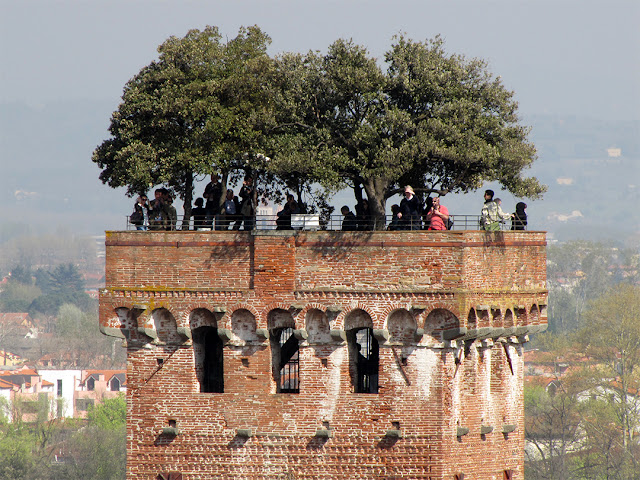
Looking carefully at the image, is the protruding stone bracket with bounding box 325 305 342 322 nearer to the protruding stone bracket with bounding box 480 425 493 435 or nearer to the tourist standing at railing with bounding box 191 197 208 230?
the tourist standing at railing with bounding box 191 197 208 230

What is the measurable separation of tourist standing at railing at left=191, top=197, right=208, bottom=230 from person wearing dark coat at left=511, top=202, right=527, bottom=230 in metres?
8.40

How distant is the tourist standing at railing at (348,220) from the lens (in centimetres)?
3781

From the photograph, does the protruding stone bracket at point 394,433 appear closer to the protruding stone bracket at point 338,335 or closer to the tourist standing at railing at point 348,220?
the protruding stone bracket at point 338,335

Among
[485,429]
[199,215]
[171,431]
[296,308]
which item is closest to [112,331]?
[171,431]

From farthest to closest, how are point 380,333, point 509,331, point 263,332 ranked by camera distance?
1. point 509,331
2. point 263,332
3. point 380,333

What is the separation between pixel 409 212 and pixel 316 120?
364 centimetres

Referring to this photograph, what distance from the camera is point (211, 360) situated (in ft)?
126

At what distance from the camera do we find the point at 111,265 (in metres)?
37.8

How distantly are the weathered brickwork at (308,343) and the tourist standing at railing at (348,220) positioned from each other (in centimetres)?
129

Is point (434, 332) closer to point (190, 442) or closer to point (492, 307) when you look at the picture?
point (492, 307)

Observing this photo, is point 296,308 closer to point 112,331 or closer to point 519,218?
point 112,331

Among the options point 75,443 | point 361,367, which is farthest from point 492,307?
point 75,443

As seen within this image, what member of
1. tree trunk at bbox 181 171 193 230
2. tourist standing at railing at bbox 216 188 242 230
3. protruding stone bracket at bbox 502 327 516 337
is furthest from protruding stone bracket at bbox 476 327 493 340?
tree trunk at bbox 181 171 193 230

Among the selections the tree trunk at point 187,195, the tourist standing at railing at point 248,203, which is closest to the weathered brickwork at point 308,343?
the tourist standing at railing at point 248,203
